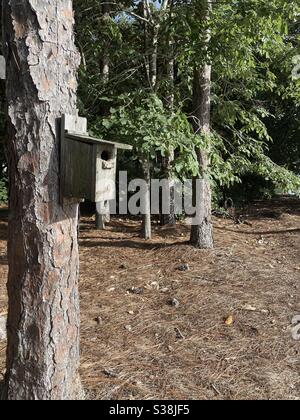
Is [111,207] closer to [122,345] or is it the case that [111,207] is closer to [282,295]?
[282,295]

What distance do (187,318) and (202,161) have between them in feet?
7.81

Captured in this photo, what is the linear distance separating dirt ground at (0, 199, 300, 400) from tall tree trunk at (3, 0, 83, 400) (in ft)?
1.68

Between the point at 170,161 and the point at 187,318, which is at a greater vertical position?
the point at 170,161

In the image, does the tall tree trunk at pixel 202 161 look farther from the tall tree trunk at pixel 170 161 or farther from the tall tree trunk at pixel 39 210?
the tall tree trunk at pixel 39 210

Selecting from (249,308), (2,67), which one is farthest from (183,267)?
(2,67)

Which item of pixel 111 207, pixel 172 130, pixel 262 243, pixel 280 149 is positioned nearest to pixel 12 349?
pixel 172 130

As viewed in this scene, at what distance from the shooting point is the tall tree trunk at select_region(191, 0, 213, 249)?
5531mm

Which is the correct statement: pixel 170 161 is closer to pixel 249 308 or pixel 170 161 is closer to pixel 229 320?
pixel 249 308

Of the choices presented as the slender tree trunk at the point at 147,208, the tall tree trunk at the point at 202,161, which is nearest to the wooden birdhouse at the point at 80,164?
the tall tree trunk at the point at 202,161

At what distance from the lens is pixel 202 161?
554 centimetres

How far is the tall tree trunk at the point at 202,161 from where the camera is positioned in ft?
18.1

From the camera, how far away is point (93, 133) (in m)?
5.32

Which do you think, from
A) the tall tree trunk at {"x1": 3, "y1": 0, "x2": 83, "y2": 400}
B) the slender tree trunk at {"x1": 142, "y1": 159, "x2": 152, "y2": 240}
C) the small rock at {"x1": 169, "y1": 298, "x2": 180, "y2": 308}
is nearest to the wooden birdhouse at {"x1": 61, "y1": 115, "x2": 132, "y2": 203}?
the tall tree trunk at {"x1": 3, "y1": 0, "x2": 83, "y2": 400}

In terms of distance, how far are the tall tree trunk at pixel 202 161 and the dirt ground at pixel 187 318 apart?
0.21 metres
